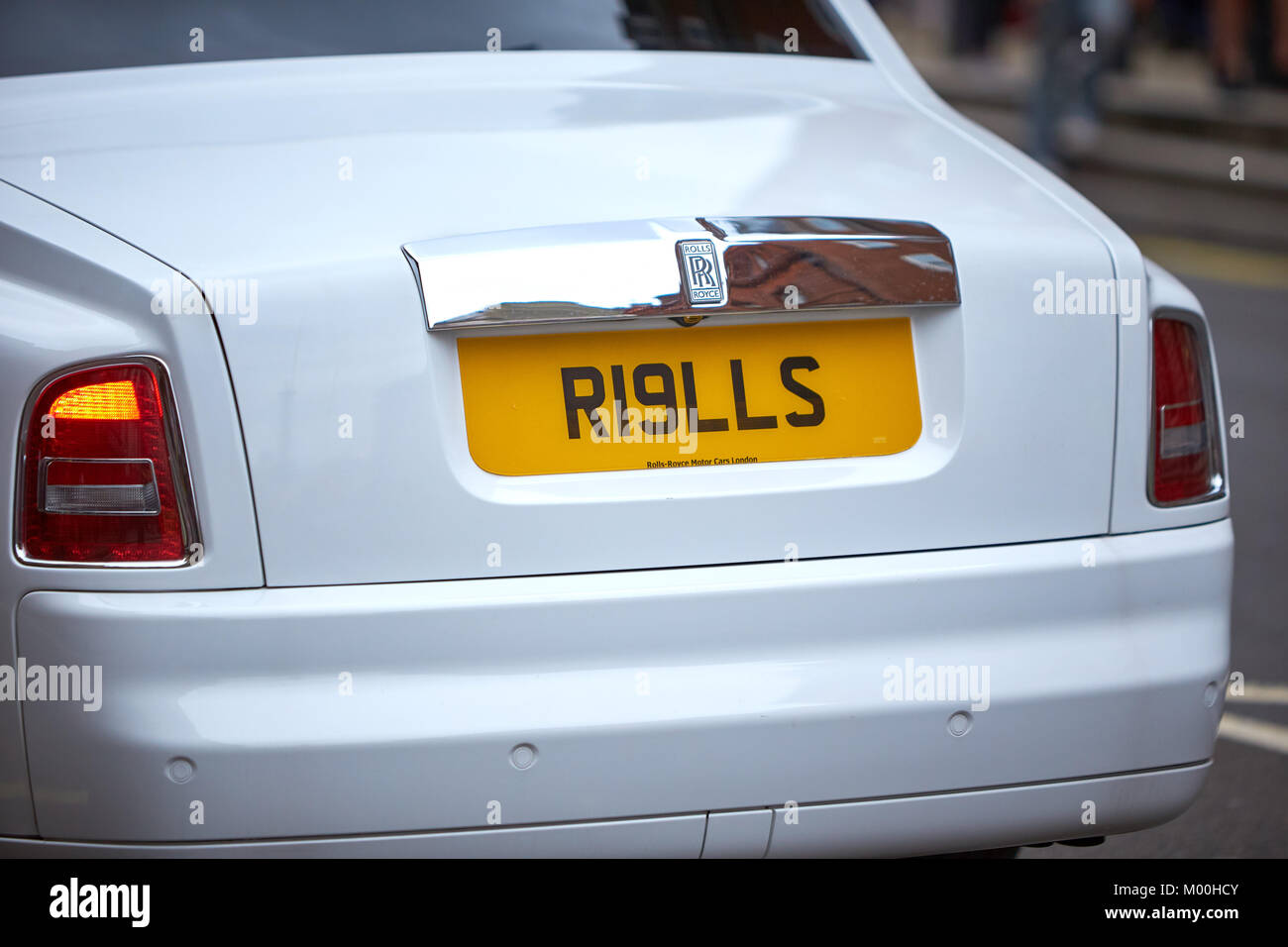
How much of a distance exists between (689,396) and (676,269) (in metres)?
0.18

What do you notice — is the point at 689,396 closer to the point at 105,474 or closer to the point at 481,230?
the point at 481,230

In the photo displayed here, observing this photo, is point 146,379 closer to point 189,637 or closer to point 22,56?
point 189,637

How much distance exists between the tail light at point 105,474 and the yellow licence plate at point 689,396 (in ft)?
1.28

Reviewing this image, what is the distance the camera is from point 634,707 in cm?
212

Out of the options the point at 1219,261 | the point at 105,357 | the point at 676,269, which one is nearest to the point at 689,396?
the point at 676,269

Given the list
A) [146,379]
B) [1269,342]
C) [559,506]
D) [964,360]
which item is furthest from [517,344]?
[1269,342]

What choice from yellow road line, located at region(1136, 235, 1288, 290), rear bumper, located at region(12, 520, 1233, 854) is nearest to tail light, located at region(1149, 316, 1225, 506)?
→ rear bumper, located at region(12, 520, 1233, 854)

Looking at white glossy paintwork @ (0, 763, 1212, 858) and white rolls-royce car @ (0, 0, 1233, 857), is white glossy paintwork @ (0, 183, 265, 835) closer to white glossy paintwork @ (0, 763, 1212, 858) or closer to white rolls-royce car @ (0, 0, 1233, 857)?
white rolls-royce car @ (0, 0, 1233, 857)

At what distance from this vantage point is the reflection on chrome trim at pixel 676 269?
207 cm

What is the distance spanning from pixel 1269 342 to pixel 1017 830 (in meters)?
6.67

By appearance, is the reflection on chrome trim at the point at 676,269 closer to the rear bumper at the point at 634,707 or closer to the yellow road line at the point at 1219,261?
the rear bumper at the point at 634,707

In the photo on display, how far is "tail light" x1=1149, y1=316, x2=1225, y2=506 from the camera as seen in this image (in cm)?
242

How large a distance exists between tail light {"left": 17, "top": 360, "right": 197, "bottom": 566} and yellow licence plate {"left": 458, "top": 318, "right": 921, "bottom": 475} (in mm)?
391
